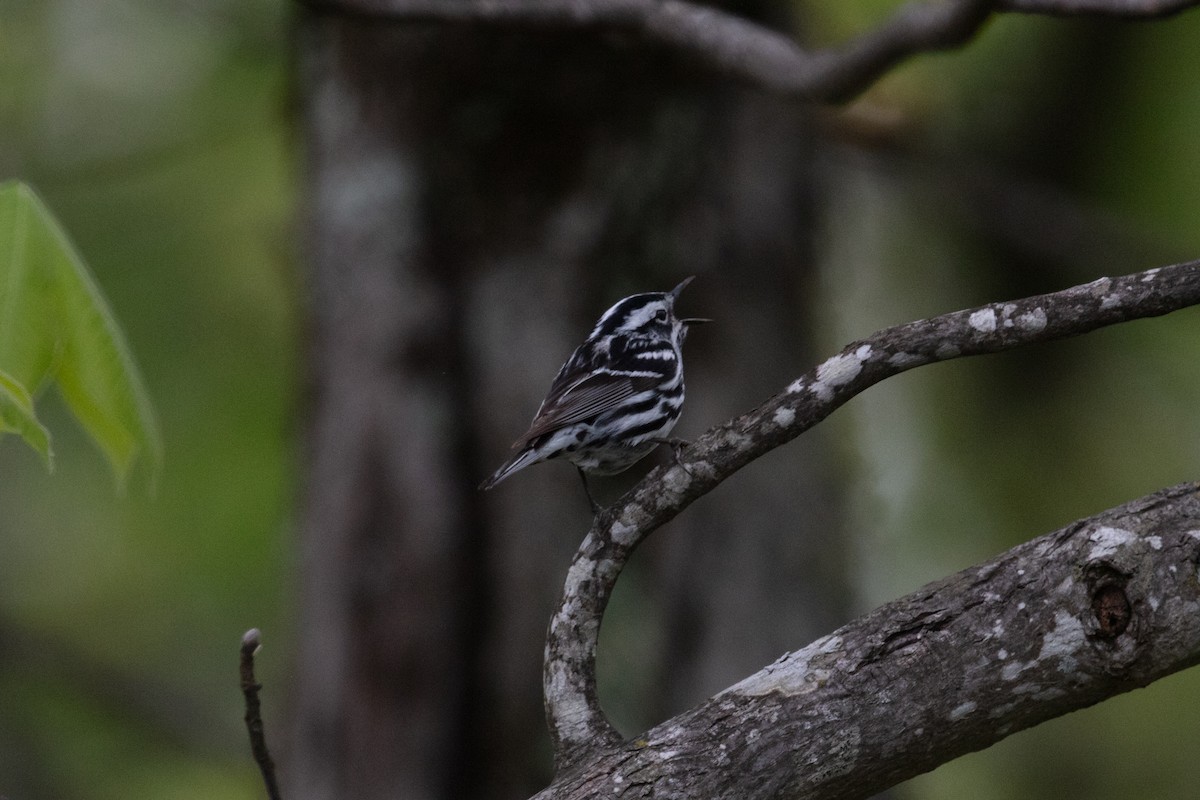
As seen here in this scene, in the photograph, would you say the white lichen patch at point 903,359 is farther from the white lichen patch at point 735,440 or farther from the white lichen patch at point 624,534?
the white lichen patch at point 624,534

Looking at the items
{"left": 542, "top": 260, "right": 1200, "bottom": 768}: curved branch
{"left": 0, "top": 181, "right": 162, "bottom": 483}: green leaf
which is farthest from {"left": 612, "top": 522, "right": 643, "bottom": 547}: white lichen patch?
{"left": 0, "top": 181, "right": 162, "bottom": 483}: green leaf

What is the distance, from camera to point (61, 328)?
10.9 ft

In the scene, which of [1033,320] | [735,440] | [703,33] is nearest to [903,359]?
[1033,320]

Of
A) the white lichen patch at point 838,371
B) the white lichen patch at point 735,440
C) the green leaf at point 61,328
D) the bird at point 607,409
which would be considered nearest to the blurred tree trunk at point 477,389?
the bird at point 607,409

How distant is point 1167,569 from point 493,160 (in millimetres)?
4651

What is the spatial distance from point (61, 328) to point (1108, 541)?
271 centimetres

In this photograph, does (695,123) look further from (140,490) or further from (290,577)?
(140,490)

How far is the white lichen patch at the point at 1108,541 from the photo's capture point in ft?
8.51

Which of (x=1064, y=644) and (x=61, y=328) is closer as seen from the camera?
(x=1064, y=644)

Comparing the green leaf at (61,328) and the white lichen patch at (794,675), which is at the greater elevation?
the green leaf at (61,328)

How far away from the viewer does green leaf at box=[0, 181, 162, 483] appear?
322 cm

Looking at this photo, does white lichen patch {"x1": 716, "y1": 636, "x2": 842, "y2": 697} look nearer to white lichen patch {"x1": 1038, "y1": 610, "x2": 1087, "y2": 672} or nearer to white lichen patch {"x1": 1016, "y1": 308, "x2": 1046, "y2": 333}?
white lichen patch {"x1": 1038, "y1": 610, "x2": 1087, "y2": 672}

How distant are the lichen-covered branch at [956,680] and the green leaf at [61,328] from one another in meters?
1.64

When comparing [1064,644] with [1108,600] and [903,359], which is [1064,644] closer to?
[1108,600]
